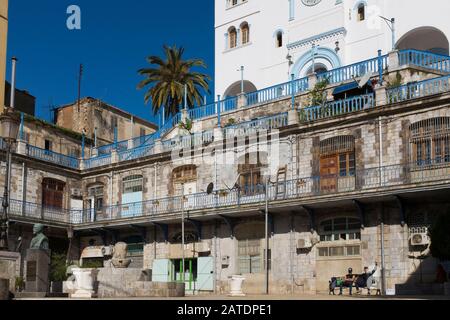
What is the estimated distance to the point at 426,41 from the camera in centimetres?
3425

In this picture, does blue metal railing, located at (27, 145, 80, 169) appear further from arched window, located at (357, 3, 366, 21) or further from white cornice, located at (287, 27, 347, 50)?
arched window, located at (357, 3, 366, 21)

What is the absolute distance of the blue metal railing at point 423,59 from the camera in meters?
27.3

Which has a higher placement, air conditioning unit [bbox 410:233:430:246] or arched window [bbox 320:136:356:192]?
arched window [bbox 320:136:356:192]

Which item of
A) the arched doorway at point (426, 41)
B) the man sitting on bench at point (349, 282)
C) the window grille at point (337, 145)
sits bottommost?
the man sitting on bench at point (349, 282)

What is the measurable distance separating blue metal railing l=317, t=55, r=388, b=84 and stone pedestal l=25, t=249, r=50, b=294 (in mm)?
15962

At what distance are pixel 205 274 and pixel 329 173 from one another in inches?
300

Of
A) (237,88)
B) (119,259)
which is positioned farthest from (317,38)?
(119,259)

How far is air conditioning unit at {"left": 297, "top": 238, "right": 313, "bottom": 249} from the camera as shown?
87.4ft

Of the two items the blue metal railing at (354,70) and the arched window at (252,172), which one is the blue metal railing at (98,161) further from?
the blue metal railing at (354,70)

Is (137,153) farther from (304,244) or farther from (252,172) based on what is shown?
(304,244)

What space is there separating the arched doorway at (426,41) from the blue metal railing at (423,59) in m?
4.99

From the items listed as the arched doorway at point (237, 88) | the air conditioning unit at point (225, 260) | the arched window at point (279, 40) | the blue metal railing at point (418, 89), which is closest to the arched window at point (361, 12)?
the arched window at point (279, 40)

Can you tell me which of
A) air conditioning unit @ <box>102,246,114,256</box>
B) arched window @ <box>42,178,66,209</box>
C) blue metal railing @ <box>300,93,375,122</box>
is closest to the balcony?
blue metal railing @ <box>300,93,375,122</box>

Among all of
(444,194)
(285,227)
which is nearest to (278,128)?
(285,227)
